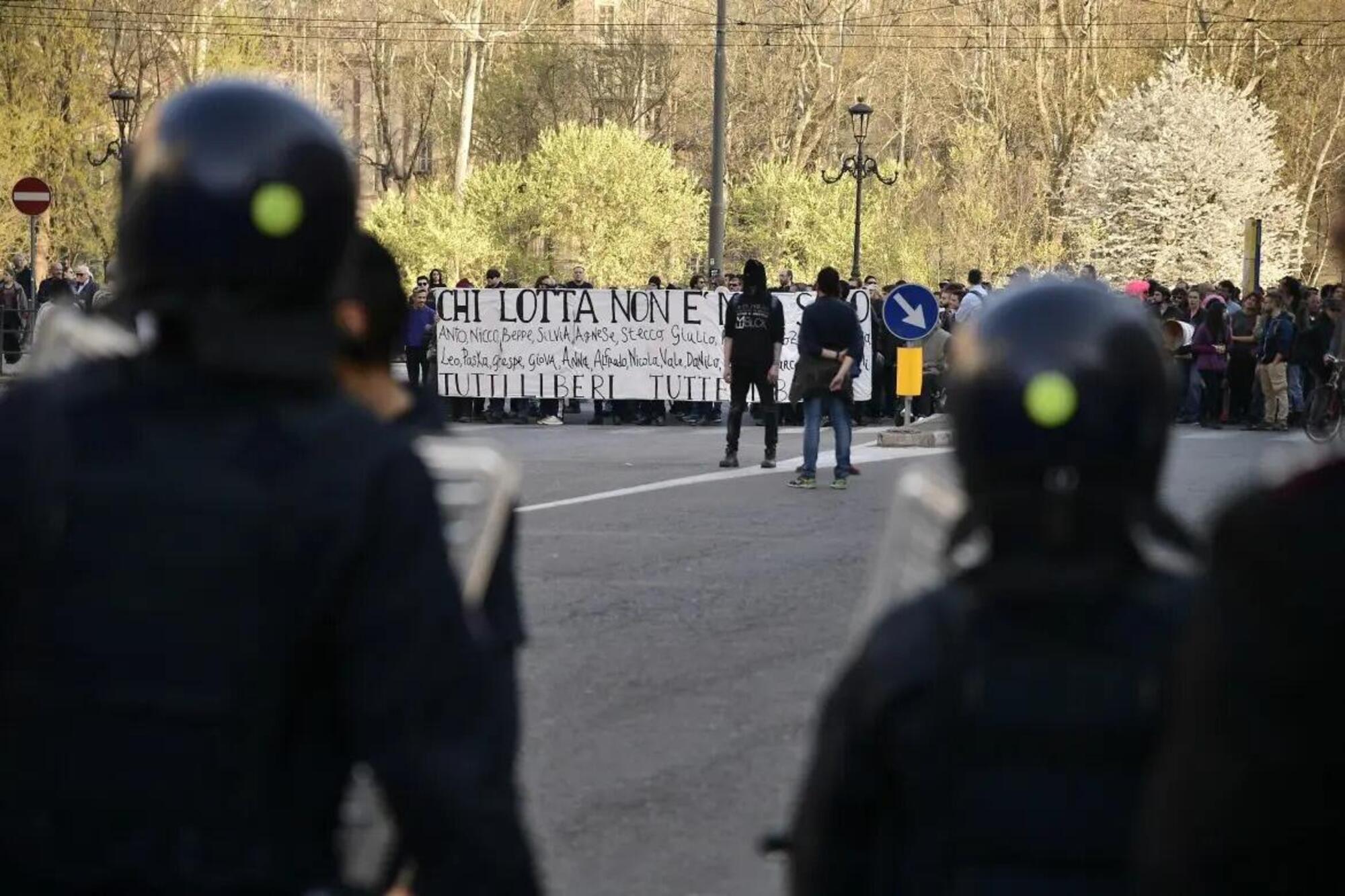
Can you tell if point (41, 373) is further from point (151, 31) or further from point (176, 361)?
point (151, 31)

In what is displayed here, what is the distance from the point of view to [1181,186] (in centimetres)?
5728

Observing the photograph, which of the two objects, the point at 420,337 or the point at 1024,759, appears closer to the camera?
the point at 1024,759

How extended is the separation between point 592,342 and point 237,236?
25.4 meters

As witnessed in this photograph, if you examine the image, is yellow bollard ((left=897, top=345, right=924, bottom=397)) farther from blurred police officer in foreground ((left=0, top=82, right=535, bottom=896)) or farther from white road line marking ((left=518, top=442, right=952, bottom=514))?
blurred police officer in foreground ((left=0, top=82, right=535, bottom=896))

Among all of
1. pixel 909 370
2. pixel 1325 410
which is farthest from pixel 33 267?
pixel 1325 410

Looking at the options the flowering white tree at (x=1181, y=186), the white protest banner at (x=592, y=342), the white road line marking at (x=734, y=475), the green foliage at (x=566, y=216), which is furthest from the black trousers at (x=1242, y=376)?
the flowering white tree at (x=1181, y=186)

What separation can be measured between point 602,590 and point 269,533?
909 centimetres

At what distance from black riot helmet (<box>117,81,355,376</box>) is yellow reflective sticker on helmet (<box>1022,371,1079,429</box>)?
2.24 ft

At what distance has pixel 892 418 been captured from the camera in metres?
27.7

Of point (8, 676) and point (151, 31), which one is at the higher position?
point (151, 31)

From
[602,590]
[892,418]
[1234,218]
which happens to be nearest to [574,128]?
[1234,218]

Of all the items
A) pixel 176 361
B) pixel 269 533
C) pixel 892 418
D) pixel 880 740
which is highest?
pixel 176 361

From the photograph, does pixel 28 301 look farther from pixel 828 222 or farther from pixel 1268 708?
pixel 1268 708

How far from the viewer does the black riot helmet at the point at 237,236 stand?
87.3 inches
